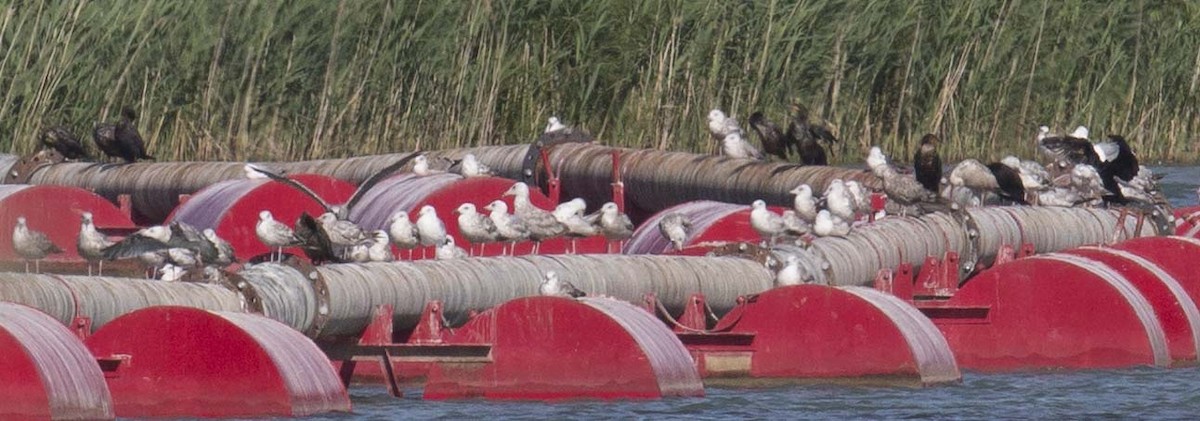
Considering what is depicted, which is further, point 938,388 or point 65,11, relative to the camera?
point 65,11

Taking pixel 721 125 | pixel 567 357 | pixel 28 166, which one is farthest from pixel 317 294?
pixel 28 166

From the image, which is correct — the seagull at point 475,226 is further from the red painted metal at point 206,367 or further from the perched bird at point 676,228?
the red painted metal at point 206,367

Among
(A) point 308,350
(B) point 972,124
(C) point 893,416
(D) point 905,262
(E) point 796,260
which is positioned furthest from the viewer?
(B) point 972,124

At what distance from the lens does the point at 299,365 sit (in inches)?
495

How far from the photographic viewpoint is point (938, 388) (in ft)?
49.1

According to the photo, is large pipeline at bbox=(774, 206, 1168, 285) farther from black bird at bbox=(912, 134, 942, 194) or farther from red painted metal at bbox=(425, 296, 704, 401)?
red painted metal at bbox=(425, 296, 704, 401)

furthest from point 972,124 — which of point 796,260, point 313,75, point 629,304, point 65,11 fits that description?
point 629,304

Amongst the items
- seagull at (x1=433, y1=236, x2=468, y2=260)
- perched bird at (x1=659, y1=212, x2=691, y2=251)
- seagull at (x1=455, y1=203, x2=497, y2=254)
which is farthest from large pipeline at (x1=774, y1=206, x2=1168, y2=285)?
seagull at (x1=455, y1=203, x2=497, y2=254)

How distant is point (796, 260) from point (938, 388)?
1.83 m

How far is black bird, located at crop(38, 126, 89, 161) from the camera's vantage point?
2352 cm

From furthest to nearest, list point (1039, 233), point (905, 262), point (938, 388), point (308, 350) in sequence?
point (1039, 233) → point (905, 262) → point (938, 388) → point (308, 350)

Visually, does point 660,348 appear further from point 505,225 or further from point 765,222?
point 505,225

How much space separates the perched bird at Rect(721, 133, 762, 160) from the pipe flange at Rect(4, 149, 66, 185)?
5116mm

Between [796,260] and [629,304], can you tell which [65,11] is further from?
[629,304]
